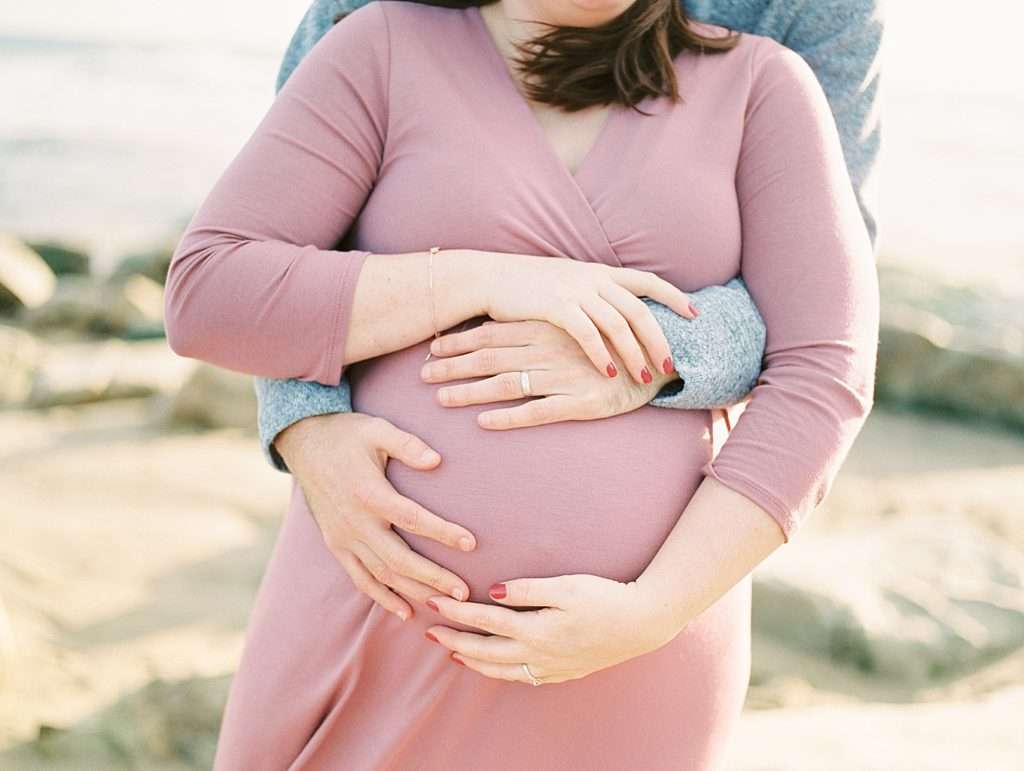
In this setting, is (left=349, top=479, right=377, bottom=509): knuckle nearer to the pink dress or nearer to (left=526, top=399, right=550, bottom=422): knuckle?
the pink dress

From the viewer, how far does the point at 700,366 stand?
1.53m

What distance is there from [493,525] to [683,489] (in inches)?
10.8

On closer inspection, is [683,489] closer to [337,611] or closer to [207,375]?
[337,611]

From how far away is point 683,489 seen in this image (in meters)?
1.55

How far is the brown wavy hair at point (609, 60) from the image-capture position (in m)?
1.67

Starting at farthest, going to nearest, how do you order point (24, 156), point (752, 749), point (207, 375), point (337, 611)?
point (24, 156)
point (207, 375)
point (752, 749)
point (337, 611)

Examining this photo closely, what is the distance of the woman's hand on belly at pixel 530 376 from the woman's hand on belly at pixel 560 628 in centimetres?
23

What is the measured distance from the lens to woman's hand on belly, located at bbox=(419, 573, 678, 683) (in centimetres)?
141

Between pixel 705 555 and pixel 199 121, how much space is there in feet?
52.5

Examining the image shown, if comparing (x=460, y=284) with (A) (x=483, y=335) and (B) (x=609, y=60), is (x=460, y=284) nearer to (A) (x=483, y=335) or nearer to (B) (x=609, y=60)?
(A) (x=483, y=335)

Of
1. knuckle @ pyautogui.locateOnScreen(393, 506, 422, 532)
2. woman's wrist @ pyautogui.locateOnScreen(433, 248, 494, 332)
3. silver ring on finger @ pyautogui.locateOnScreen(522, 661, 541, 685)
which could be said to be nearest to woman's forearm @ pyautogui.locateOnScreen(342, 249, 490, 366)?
woman's wrist @ pyautogui.locateOnScreen(433, 248, 494, 332)

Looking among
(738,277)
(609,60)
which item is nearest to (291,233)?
(609,60)

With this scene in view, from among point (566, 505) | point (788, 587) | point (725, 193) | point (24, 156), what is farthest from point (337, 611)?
point (24, 156)

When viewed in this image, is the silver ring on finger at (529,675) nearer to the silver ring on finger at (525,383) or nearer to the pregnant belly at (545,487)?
the pregnant belly at (545,487)
